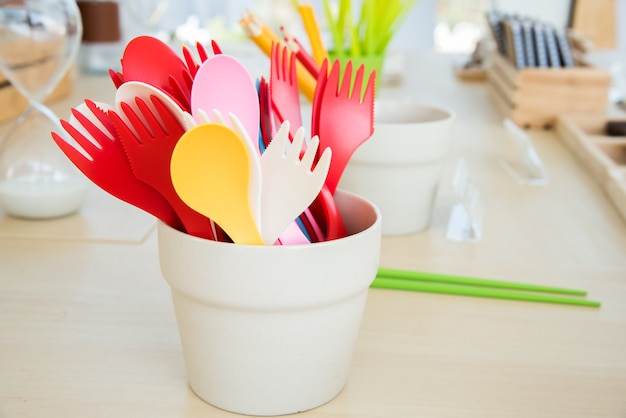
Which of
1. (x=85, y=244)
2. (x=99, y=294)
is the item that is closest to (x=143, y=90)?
(x=99, y=294)

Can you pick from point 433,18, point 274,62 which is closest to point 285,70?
point 274,62

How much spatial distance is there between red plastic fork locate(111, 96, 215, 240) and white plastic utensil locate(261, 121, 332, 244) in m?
0.04

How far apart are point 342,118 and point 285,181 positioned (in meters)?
0.08

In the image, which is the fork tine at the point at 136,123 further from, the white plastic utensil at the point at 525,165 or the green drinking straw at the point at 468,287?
the white plastic utensil at the point at 525,165

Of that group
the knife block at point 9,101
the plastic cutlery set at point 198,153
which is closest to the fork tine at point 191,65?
the plastic cutlery set at point 198,153

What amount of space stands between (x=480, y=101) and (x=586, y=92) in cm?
26

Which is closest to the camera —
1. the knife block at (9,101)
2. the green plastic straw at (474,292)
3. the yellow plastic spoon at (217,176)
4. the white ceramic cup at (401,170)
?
the yellow plastic spoon at (217,176)

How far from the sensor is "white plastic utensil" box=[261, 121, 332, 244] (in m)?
0.36

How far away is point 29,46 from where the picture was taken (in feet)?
2.44

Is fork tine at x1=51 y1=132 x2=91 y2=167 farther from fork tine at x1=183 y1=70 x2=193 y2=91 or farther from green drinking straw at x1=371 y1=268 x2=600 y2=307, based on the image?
green drinking straw at x1=371 y1=268 x2=600 y2=307

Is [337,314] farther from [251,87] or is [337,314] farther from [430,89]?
[430,89]

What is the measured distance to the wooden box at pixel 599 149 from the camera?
853mm

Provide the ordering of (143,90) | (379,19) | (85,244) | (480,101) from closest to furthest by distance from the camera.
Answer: (143,90) → (85,244) → (379,19) → (480,101)

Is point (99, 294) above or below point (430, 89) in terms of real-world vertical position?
above
